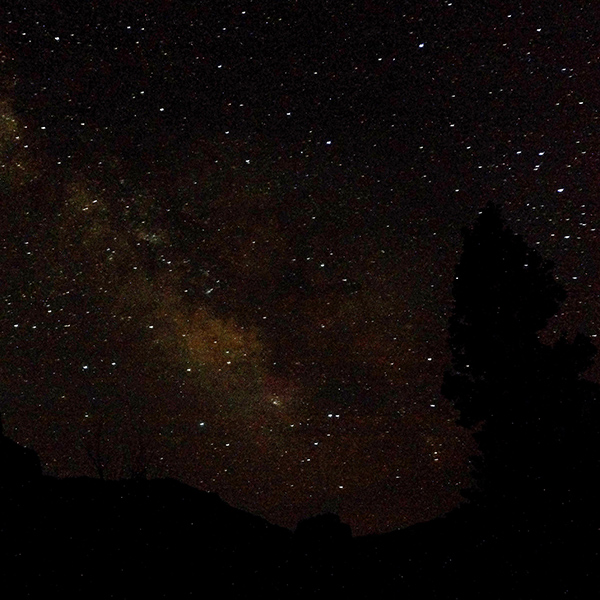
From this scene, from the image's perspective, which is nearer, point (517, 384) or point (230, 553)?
point (517, 384)

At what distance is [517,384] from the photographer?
12.7 m

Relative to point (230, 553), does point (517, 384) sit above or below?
above

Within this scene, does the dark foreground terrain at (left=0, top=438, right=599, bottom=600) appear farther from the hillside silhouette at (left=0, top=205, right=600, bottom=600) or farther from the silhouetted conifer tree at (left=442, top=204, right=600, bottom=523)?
the silhouetted conifer tree at (left=442, top=204, right=600, bottom=523)

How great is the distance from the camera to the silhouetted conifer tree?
11688 millimetres

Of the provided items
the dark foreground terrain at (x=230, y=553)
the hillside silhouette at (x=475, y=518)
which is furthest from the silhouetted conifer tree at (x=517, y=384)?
the dark foreground terrain at (x=230, y=553)

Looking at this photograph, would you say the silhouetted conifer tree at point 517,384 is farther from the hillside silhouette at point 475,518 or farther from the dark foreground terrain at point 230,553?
the dark foreground terrain at point 230,553

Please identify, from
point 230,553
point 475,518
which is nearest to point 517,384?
point 475,518

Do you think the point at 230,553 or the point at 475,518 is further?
the point at 230,553

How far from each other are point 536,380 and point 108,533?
10352mm

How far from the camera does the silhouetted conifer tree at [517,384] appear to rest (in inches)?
460

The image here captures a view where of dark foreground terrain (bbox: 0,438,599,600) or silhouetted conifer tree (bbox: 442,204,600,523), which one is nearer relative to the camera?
dark foreground terrain (bbox: 0,438,599,600)

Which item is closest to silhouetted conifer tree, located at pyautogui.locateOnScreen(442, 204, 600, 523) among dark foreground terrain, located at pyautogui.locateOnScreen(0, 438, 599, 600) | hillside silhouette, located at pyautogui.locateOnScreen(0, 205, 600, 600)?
hillside silhouette, located at pyautogui.locateOnScreen(0, 205, 600, 600)

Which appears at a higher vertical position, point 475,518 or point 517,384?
point 517,384

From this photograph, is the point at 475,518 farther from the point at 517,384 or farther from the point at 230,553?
the point at 230,553
